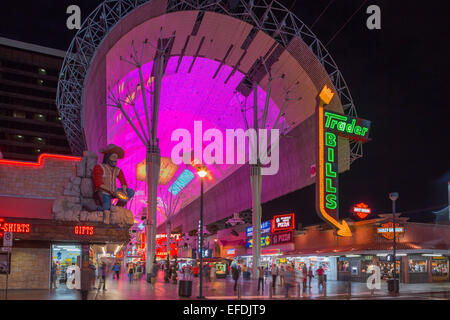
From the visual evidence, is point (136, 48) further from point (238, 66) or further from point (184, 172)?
point (184, 172)

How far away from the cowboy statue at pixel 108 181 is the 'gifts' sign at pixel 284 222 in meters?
30.1

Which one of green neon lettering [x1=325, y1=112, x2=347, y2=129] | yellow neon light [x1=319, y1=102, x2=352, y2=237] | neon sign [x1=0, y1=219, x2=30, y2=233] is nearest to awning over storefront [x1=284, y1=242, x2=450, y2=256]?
yellow neon light [x1=319, y1=102, x2=352, y2=237]

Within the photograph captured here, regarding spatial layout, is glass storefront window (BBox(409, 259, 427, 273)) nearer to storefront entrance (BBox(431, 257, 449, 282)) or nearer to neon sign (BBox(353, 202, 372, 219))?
storefront entrance (BBox(431, 257, 449, 282))

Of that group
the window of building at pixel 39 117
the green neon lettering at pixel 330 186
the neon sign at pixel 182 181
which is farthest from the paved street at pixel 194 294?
the window of building at pixel 39 117

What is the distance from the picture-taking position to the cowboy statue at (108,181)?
29.9 metres

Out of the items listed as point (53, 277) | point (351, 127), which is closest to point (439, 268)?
point (351, 127)

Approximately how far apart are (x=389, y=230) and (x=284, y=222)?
19.7 metres

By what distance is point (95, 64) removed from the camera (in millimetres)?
43125

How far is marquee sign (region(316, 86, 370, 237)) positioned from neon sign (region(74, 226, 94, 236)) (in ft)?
67.2

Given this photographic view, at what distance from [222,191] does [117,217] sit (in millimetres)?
49953

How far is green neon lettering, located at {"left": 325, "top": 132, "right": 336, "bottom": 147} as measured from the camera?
4291 cm

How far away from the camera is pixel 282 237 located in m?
59.6

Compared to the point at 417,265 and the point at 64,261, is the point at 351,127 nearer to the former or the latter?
the point at 417,265

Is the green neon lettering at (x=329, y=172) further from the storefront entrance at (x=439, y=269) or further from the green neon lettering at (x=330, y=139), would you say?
the storefront entrance at (x=439, y=269)
